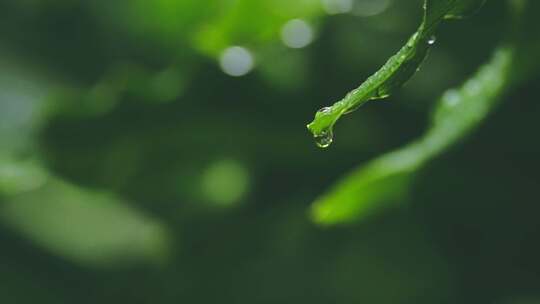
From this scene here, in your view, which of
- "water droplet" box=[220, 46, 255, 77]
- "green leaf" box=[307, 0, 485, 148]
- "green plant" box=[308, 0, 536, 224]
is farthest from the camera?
"water droplet" box=[220, 46, 255, 77]

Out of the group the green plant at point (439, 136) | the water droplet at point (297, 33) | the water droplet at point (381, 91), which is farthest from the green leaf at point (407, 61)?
the water droplet at point (297, 33)

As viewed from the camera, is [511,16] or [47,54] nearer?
[511,16]

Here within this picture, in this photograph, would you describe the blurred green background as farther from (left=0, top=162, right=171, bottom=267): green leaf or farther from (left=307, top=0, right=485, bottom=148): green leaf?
(left=307, top=0, right=485, bottom=148): green leaf

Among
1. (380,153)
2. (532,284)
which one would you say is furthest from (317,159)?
(532,284)

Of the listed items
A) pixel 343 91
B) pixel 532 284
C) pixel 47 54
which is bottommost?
pixel 532 284

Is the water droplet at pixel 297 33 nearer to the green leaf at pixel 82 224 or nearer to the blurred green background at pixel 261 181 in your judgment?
the blurred green background at pixel 261 181

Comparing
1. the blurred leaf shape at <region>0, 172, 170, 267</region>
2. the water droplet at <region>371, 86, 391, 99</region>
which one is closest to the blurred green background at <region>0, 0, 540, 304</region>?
the blurred leaf shape at <region>0, 172, 170, 267</region>

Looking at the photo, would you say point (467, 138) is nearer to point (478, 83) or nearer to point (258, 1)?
point (478, 83)

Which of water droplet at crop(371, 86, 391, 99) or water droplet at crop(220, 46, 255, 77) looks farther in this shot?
water droplet at crop(220, 46, 255, 77)
